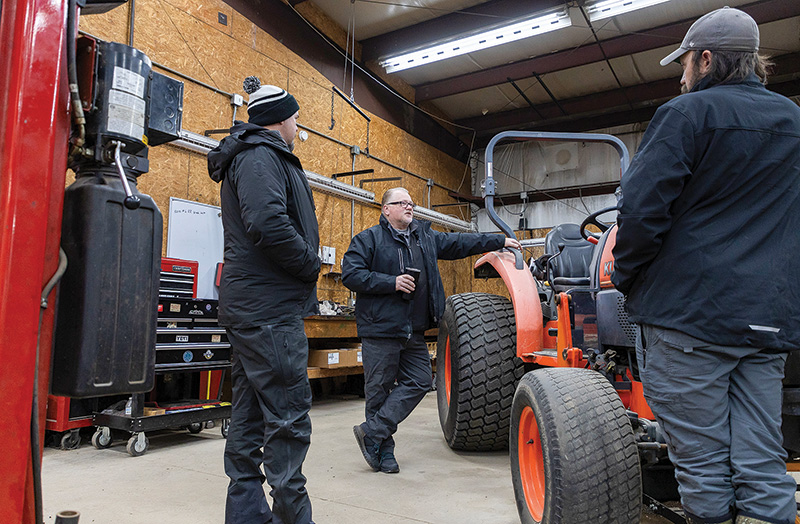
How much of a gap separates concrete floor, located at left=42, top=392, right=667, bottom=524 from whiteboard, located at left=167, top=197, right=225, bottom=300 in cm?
189

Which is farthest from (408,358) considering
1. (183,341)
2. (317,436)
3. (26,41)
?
(26,41)

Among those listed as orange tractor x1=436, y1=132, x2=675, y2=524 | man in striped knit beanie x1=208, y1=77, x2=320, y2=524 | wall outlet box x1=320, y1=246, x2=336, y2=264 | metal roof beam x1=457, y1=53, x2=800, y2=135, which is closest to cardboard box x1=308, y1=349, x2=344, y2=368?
wall outlet box x1=320, y1=246, x2=336, y2=264

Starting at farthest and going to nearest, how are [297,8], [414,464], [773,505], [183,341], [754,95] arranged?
1. [297,8]
2. [183,341]
3. [414,464]
4. [754,95]
5. [773,505]

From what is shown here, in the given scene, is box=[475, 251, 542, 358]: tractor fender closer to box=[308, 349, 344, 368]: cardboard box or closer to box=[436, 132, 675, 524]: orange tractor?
box=[436, 132, 675, 524]: orange tractor

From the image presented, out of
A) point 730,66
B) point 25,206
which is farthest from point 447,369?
point 25,206

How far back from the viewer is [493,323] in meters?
3.47

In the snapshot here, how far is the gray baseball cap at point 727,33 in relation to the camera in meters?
1.58

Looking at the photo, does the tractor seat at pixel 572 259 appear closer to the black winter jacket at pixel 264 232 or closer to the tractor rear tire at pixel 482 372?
the tractor rear tire at pixel 482 372

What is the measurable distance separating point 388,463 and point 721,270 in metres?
2.27

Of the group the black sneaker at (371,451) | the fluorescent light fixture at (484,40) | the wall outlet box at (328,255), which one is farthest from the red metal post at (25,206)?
the fluorescent light fixture at (484,40)

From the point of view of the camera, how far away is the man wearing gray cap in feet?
4.70

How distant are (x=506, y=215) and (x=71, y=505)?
1007cm

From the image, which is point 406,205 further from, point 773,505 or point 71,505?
point 773,505

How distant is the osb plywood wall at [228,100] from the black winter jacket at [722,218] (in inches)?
185
